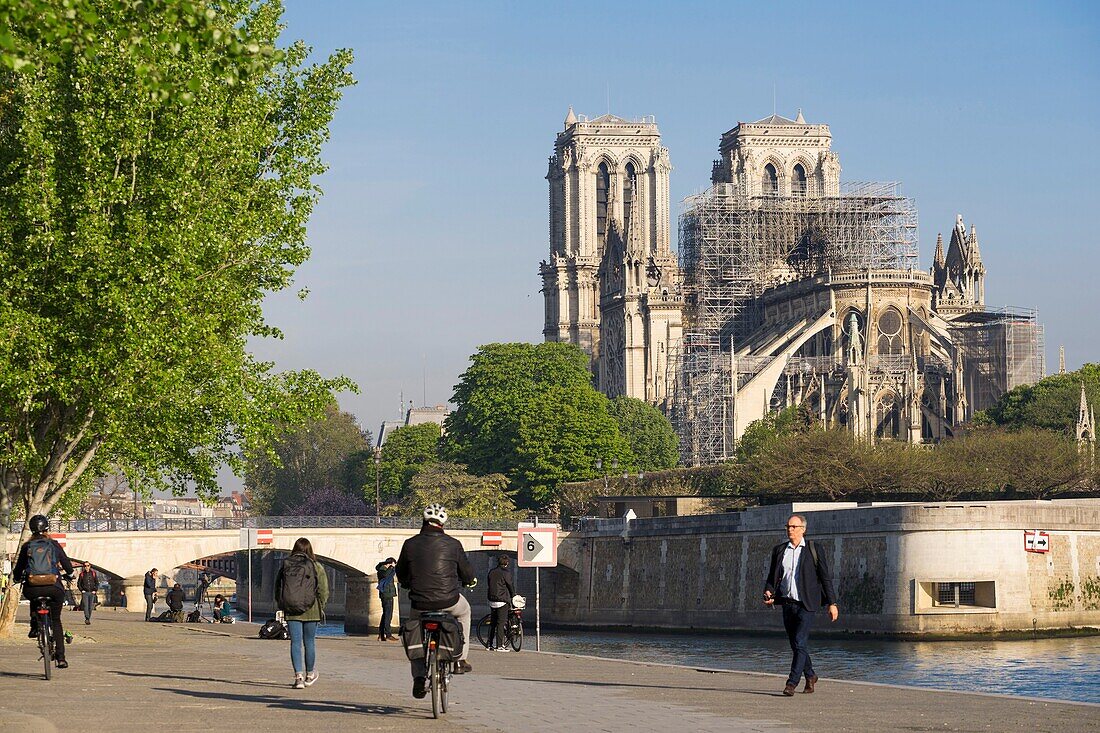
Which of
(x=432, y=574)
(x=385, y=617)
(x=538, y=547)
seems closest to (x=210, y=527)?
(x=385, y=617)

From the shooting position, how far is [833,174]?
150500 mm

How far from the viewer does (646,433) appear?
382 feet

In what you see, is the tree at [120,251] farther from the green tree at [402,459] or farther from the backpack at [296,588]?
the green tree at [402,459]

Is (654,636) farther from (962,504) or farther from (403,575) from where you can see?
(403,575)

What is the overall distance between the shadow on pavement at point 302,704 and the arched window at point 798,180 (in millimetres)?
136616

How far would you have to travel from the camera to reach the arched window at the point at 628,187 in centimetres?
15238

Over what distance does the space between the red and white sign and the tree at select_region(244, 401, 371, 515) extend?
86.6 m

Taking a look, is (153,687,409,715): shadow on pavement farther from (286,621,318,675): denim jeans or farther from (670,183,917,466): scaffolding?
(670,183,917,466): scaffolding

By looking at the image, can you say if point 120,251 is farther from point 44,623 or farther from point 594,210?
point 594,210

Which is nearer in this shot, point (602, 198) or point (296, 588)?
point (296, 588)

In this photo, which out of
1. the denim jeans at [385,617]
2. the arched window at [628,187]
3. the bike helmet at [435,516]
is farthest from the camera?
the arched window at [628,187]

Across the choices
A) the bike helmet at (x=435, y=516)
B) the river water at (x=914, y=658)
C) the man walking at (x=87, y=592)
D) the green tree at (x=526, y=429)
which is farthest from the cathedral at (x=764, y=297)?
the bike helmet at (x=435, y=516)

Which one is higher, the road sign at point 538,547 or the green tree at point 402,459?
the green tree at point 402,459

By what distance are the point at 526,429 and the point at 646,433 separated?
2551 centimetres
